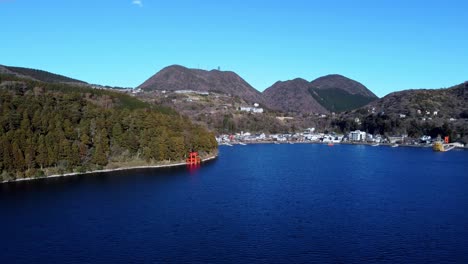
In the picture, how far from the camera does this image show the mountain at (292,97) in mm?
122938

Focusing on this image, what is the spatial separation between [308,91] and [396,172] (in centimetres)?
11301

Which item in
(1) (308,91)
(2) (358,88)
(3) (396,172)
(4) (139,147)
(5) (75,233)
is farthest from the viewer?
(2) (358,88)

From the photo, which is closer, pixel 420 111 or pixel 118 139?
pixel 118 139

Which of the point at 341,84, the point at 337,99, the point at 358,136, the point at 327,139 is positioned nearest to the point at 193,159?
the point at 327,139

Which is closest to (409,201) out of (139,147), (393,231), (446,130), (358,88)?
(393,231)

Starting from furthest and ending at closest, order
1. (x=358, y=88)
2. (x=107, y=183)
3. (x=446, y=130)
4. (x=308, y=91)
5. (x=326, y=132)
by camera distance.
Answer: (x=358, y=88) → (x=308, y=91) → (x=326, y=132) → (x=446, y=130) → (x=107, y=183)

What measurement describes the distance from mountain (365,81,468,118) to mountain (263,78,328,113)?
134 ft

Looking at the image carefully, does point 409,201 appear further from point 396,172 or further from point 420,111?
point 420,111

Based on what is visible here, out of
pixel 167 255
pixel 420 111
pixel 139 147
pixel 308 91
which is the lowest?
pixel 167 255

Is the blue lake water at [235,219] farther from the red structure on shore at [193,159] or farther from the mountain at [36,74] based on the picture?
the mountain at [36,74]

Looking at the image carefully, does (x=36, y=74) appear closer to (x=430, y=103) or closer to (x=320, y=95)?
(x=430, y=103)

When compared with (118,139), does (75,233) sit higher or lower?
lower

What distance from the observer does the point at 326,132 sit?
245 feet

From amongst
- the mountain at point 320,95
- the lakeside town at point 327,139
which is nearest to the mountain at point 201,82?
the mountain at point 320,95
